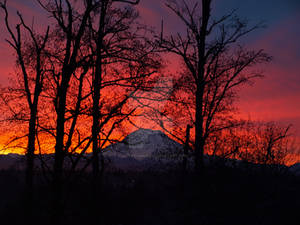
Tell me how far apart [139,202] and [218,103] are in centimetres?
808

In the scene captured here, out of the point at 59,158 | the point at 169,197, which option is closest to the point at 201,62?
the point at 169,197

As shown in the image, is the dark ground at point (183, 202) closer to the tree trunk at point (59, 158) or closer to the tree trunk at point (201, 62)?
the tree trunk at point (201, 62)

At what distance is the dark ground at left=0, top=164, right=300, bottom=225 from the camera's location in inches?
430

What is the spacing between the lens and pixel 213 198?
1291 cm

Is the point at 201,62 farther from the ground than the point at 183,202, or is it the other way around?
the point at 201,62

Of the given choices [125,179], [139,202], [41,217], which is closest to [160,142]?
[125,179]

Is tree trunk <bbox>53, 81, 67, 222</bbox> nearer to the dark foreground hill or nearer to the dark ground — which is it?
the dark foreground hill

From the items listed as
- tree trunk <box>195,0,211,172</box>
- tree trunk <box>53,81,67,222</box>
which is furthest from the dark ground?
tree trunk <box>53,81,67,222</box>

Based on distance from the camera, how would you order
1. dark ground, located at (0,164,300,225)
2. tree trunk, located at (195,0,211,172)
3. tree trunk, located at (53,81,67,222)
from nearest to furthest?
1. tree trunk, located at (53,81,67,222)
2. dark ground, located at (0,164,300,225)
3. tree trunk, located at (195,0,211,172)

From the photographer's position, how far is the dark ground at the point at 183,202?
10.9 metres

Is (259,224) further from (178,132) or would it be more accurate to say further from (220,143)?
(220,143)

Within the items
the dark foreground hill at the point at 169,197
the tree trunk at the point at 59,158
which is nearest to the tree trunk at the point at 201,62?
the dark foreground hill at the point at 169,197

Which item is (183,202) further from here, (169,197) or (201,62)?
(201,62)

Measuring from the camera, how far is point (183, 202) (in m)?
13.7
